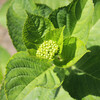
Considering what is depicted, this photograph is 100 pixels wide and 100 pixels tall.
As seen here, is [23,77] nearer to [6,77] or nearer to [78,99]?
[6,77]

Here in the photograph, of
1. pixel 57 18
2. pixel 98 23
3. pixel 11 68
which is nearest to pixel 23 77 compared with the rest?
pixel 11 68

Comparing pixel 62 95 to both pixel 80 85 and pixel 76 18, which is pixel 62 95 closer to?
pixel 80 85

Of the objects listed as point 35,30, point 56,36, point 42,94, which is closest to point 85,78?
point 42,94

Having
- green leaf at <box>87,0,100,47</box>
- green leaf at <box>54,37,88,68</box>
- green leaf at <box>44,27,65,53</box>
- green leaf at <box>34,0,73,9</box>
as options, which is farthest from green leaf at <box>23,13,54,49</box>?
green leaf at <box>87,0,100,47</box>

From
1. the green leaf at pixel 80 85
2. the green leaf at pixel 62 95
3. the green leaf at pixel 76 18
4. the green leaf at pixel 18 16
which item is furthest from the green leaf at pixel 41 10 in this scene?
the green leaf at pixel 62 95

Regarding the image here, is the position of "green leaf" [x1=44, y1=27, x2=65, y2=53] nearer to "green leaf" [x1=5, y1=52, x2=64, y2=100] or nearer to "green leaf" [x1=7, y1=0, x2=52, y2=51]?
"green leaf" [x1=5, y1=52, x2=64, y2=100]
